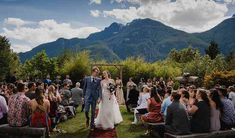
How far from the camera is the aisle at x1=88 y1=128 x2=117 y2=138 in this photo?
40.3ft

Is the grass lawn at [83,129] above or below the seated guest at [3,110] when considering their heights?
below

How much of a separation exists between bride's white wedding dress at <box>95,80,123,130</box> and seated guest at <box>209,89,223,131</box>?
4470 millimetres

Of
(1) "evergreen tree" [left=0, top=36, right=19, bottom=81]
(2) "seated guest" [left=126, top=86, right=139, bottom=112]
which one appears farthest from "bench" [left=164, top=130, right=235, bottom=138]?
(1) "evergreen tree" [left=0, top=36, right=19, bottom=81]

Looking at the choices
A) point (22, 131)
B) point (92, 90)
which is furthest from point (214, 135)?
point (92, 90)

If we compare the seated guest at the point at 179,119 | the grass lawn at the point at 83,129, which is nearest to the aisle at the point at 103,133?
the grass lawn at the point at 83,129

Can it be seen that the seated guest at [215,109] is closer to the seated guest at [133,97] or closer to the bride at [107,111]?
the bride at [107,111]

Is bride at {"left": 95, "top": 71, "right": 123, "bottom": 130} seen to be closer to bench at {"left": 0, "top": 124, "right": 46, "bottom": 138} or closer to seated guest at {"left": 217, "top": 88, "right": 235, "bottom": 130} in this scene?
bench at {"left": 0, "top": 124, "right": 46, "bottom": 138}

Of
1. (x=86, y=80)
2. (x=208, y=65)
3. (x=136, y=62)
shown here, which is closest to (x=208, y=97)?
(x=86, y=80)

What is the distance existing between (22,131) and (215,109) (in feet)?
17.1

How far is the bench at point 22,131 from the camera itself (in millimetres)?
9891

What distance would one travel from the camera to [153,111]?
11.9 meters

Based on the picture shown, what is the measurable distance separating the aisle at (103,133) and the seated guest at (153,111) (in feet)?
4.24

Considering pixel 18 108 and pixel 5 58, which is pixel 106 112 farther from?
pixel 5 58

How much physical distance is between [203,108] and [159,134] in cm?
244
